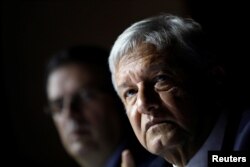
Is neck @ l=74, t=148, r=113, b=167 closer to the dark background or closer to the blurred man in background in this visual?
the blurred man in background

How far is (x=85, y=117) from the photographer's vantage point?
1.20m

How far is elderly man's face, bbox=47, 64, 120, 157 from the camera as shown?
1.18 metres

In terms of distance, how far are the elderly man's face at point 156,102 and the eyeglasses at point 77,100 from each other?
410mm

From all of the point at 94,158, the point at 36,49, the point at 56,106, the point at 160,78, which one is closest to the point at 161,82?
the point at 160,78

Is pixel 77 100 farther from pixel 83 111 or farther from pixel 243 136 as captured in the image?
pixel 243 136

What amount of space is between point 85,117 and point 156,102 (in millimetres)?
456

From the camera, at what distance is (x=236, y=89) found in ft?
2.91

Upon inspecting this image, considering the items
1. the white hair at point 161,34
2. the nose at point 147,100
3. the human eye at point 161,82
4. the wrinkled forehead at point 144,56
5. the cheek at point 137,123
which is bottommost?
the cheek at point 137,123

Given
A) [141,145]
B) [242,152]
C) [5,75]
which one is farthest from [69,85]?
[242,152]

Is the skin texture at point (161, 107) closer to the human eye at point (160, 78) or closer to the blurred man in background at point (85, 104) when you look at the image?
the human eye at point (160, 78)

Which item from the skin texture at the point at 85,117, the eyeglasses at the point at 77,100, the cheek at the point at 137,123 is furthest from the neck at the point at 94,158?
the cheek at the point at 137,123

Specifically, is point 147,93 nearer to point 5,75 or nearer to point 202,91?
point 202,91

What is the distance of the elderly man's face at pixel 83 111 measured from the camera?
46.4 inches

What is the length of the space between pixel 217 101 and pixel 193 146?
0.09 m
